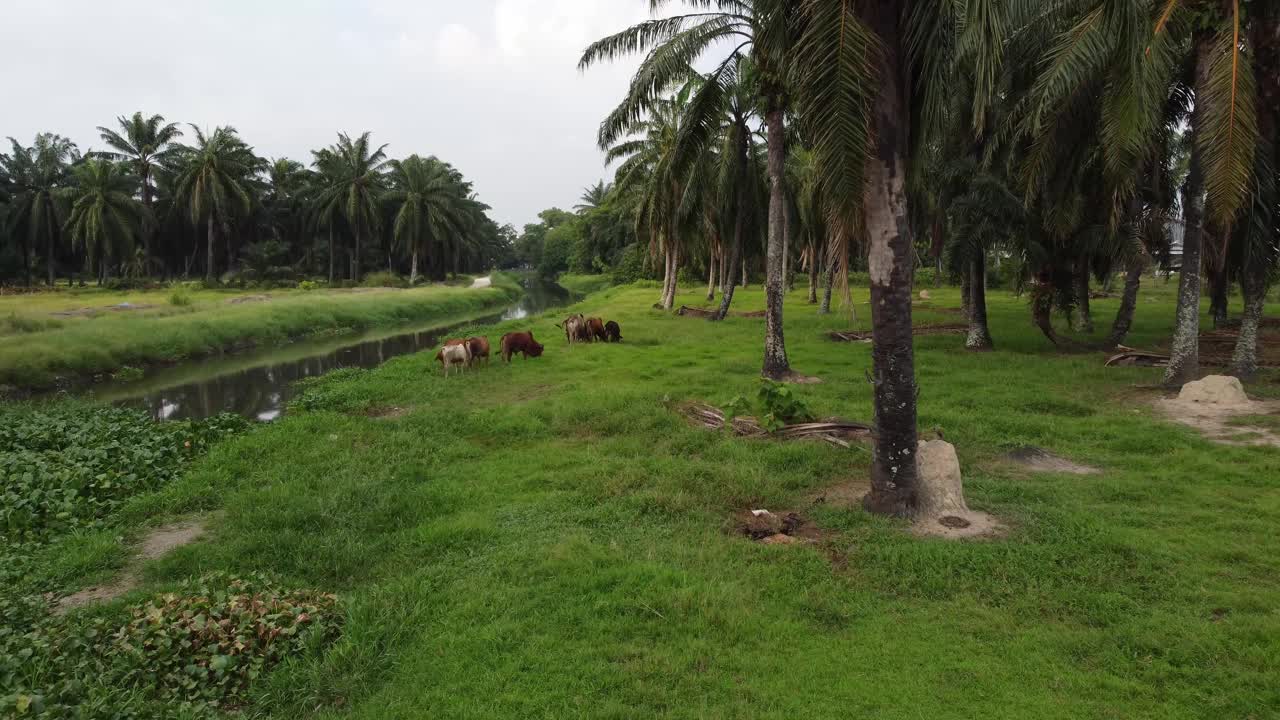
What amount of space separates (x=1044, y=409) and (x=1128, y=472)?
135 inches

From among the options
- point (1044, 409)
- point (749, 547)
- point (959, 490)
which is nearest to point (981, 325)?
point (1044, 409)

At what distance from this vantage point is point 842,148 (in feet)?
20.7

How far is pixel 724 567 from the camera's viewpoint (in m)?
5.81

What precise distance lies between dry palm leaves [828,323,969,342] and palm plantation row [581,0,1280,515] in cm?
309

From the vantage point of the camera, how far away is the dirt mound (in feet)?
35.8

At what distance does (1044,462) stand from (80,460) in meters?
13.0

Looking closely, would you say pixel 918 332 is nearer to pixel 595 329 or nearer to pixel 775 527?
pixel 595 329

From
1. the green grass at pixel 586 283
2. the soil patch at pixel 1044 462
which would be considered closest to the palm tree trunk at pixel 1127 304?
the soil patch at pixel 1044 462

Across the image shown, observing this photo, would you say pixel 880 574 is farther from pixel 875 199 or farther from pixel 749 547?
pixel 875 199

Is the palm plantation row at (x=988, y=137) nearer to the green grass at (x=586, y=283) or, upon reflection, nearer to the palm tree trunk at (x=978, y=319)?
the palm tree trunk at (x=978, y=319)

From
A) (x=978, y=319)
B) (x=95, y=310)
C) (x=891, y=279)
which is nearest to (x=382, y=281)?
(x=95, y=310)

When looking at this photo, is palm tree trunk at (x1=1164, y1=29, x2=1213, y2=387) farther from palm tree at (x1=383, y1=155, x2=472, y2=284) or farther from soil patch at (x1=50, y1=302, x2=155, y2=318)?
palm tree at (x1=383, y1=155, x2=472, y2=284)

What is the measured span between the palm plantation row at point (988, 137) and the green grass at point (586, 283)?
4661 centimetres

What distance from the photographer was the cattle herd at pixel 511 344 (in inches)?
672
